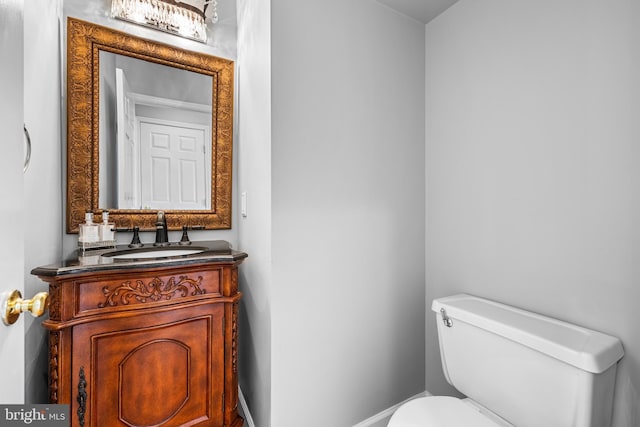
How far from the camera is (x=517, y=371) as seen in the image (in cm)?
106

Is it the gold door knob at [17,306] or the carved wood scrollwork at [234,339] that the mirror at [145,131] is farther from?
the gold door knob at [17,306]

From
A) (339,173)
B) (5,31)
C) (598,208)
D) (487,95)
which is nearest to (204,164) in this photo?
(339,173)

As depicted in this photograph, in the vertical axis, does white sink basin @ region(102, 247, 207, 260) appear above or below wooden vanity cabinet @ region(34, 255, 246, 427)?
above

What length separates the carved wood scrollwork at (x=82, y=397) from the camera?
1.01 metres

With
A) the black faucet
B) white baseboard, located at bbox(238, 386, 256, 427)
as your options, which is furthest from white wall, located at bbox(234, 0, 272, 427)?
the black faucet

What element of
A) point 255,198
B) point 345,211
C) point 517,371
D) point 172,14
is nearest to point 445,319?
point 517,371

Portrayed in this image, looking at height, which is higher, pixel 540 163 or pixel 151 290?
pixel 540 163

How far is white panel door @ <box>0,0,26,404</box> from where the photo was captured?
503 mm

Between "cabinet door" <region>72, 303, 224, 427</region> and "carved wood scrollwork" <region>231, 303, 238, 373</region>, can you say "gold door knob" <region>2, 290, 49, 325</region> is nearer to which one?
"cabinet door" <region>72, 303, 224, 427</region>

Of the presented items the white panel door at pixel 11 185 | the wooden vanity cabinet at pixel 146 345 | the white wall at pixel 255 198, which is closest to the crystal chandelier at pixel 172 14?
the white wall at pixel 255 198

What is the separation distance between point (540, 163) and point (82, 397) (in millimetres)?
1997

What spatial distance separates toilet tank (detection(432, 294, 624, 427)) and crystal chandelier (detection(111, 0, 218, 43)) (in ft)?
6.58

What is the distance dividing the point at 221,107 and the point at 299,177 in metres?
0.82

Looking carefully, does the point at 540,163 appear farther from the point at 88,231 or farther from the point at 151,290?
the point at 88,231
